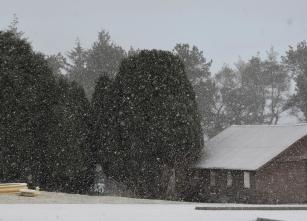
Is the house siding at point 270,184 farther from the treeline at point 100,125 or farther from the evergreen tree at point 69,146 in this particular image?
the evergreen tree at point 69,146

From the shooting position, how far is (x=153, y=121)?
1617 inches

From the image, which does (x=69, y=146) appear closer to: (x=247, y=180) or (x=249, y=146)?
(x=247, y=180)

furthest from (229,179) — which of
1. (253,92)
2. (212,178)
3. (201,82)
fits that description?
(253,92)

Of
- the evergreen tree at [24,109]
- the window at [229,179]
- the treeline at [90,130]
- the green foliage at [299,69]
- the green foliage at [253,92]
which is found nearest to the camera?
the evergreen tree at [24,109]

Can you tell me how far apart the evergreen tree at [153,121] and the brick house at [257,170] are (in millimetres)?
2132

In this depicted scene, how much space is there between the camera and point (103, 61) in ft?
255

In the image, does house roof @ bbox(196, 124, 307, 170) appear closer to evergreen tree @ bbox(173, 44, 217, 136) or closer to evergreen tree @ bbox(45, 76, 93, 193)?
evergreen tree @ bbox(45, 76, 93, 193)

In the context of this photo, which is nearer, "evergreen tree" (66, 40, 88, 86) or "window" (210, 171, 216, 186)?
"window" (210, 171, 216, 186)

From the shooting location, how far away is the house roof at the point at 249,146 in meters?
40.3

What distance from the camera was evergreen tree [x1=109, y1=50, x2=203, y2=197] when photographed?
40.6 m

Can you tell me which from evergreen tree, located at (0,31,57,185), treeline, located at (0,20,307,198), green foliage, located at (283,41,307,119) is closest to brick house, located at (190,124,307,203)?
treeline, located at (0,20,307,198)

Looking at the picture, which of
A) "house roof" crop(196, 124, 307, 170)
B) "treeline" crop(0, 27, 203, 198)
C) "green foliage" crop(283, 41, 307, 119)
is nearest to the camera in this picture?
"treeline" crop(0, 27, 203, 198)

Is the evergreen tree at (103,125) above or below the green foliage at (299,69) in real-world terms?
below

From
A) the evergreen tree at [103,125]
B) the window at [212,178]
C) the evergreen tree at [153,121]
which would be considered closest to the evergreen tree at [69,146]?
the evergreen tree at [103,125]
